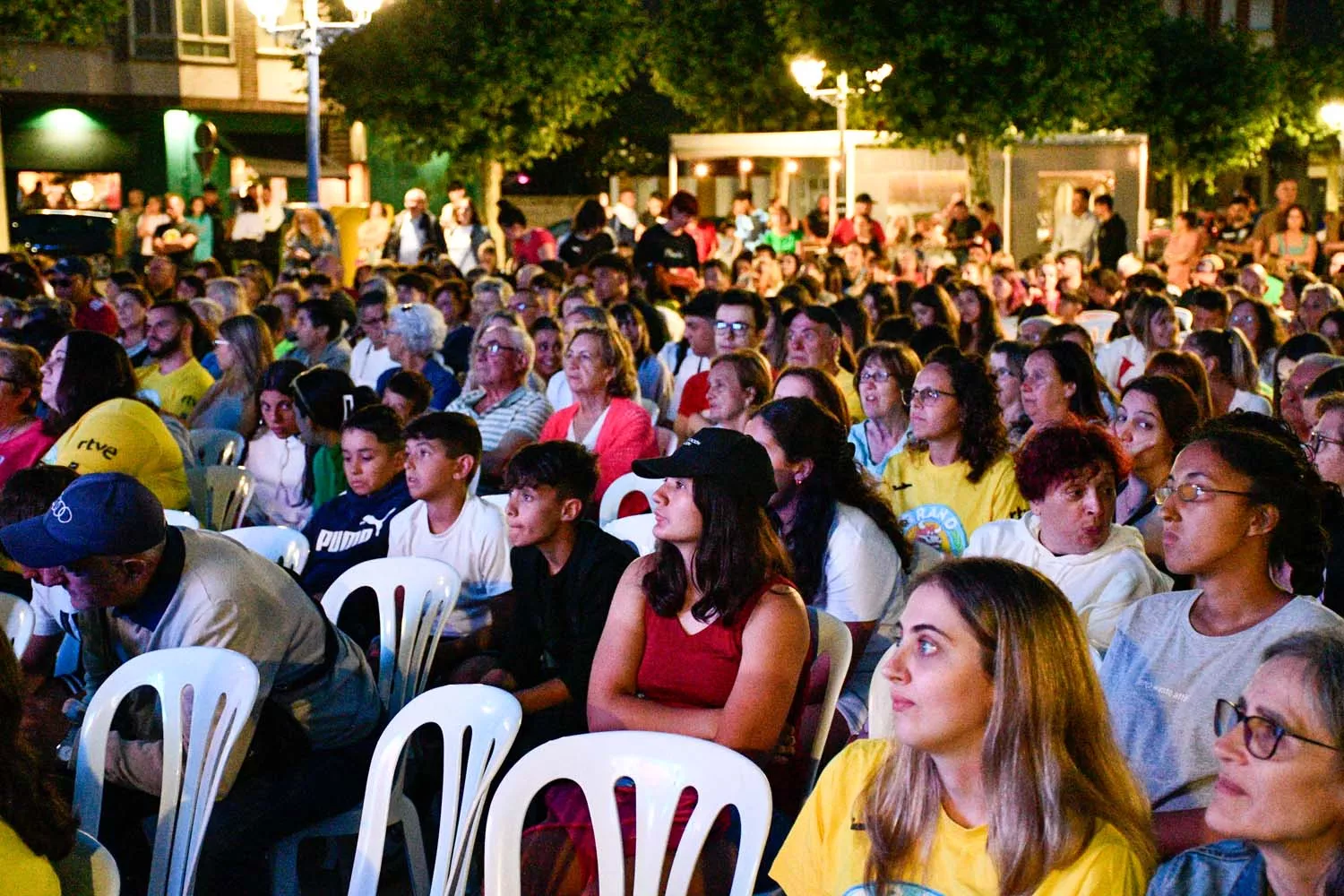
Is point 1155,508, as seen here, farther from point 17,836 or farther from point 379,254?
point 379,254

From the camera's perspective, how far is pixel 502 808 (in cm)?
305

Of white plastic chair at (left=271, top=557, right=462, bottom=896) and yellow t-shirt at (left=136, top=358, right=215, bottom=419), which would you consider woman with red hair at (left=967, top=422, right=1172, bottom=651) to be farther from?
yellow t-shirt at (left=136, top=358, right=215, bottom=419)

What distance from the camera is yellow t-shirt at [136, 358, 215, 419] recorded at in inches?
327

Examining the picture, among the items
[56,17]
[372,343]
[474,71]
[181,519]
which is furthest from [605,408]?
[56,17]

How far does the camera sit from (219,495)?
6.47 meters

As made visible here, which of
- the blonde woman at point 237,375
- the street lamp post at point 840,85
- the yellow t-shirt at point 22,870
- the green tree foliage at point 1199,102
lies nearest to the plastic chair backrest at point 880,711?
the yellow t-shirt at point 22,870

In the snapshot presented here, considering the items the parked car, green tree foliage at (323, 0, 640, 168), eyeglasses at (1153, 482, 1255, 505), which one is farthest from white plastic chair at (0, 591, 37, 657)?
the parked car

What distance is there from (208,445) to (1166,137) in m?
26.3

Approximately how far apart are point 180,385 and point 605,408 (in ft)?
8.90

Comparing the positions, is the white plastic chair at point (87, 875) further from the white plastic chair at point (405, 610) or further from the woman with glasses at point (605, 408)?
the woman with glasses at point (605, 408)

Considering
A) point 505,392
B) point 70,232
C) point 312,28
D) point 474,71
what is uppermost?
point 474,71

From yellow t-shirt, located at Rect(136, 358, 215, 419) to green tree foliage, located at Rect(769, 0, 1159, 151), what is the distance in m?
12.3

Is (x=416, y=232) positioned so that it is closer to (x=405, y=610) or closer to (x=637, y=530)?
(x=637, y=530)

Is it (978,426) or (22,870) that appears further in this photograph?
(978,426)
